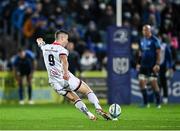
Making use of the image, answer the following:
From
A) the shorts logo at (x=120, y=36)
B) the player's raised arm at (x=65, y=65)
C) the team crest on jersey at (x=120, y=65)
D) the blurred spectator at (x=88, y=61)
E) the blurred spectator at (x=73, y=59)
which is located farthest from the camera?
the blurred spectator at (x=88, y=61)

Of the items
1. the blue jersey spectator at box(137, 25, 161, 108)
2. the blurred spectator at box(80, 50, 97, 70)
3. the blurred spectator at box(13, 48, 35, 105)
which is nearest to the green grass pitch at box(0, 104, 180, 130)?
the blue jersey spectator at box(137, 25, 161, 108)

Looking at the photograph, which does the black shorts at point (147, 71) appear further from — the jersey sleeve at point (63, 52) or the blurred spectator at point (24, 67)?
the jersey sleeve at point (63, 52)

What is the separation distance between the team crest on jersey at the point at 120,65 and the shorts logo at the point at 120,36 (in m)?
0.65

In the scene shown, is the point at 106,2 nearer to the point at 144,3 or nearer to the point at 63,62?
the point at 144,3

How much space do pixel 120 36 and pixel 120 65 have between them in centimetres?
105

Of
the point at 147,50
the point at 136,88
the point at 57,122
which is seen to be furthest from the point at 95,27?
the point at 57,122

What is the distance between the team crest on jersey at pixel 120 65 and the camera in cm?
2680

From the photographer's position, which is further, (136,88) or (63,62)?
(136,88)

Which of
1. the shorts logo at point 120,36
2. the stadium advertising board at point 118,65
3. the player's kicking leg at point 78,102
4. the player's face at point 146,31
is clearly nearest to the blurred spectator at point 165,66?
the stadium advertising board at point 118,65

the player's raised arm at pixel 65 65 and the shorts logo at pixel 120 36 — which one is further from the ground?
the shorts logo at pixel 120 36

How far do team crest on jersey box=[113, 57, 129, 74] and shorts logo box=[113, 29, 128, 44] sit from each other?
25.7 inches

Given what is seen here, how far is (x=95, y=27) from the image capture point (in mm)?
31578

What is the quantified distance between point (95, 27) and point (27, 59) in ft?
14.7

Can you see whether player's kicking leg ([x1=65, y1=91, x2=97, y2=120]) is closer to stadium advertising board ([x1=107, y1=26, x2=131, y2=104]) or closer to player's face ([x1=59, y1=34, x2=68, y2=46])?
player's face ([x1=59, y1=34, x2=68, y2=46])
